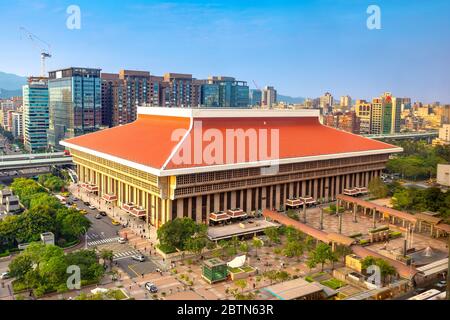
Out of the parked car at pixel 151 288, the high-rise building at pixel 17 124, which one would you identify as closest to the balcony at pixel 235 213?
the parked car at pixel 151 288

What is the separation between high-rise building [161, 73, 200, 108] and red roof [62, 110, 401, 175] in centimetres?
4122

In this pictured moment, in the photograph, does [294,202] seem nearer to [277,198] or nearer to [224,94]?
[277,198]

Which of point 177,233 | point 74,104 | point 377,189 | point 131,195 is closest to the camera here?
point 177,233

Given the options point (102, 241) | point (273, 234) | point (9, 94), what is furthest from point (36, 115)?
point (9, 94)

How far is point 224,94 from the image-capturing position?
95.4 metres

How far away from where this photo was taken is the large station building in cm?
2848

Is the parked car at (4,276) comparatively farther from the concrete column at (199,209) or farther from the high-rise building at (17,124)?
the high-rise building at (17,124)

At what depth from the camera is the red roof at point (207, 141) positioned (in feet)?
96.0

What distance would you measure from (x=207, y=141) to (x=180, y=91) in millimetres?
55967

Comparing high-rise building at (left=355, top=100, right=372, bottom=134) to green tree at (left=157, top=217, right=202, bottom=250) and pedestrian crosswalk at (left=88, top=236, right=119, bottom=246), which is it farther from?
pedestrian crosswalk at (left=88, top=236, right=119, bottom=246)

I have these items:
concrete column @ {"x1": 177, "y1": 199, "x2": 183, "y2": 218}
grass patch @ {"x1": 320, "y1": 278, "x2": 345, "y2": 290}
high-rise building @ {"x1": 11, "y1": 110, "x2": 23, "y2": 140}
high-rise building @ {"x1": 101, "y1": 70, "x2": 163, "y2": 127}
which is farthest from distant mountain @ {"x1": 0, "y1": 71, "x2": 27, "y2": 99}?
grass patch @ {"x1": 320, "y1": 278, "x2": 345, "y2": 290}

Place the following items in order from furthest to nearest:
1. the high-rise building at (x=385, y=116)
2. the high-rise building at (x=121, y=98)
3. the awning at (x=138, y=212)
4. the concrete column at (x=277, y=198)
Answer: the high-rise building at (x=385, y=116), the high-rise building at (x=121, y=98), the concrete column at (x=277, y=198), the awning at (x=138, y=212)

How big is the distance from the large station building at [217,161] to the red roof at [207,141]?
0.28 feet
